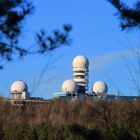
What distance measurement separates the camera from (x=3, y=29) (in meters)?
10.4

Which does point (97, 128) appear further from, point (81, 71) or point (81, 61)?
point (81, 71)

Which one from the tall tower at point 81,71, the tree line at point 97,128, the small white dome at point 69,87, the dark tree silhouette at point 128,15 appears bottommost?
the tree line at point 97,128

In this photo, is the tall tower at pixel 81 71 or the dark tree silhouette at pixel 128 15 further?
the tall tower at pixel 81 71

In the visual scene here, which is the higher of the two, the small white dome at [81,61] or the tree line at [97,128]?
the small white dome at [81,61]

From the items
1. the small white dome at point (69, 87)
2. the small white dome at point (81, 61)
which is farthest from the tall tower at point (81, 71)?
the small white dome at point (69, 87)

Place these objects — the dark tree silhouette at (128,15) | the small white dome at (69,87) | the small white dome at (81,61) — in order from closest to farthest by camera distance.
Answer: the dark tree silhouette at (128,15) < the small white dome at (81,61) < the small white dome at (69,87)

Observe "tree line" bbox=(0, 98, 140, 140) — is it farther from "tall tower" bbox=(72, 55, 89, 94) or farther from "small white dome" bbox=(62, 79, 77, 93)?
"small white dome" bbox=(62, 79, 77, 93)

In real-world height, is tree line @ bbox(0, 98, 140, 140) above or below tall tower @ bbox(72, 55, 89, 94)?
below

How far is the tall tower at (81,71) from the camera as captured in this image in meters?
84.9

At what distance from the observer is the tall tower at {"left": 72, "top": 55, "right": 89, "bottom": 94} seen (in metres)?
84.9

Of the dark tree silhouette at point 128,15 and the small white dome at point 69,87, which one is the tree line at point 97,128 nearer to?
the dark tree silhouette at point 128,15

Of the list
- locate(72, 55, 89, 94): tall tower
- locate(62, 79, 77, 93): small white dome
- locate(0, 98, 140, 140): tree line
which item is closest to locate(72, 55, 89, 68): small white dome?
locate(72, 55, 89, 94): tall tower

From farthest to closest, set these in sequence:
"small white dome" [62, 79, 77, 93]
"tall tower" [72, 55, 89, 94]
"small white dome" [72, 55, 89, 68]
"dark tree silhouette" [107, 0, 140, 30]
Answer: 1. "small white dome" [62, 79, 77, 93]
2. "tall tower" [72, 55, 89, 94]
3. "small white dome" [72, 55, 89, 68]
4. "dark tree silhouette" [107, 0, 140, 30]

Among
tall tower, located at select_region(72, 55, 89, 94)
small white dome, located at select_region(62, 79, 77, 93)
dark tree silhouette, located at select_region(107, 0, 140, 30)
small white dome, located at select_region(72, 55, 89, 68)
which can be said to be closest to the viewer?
dark tree silhouette, located at select_region(107, 0, 140, 30)
